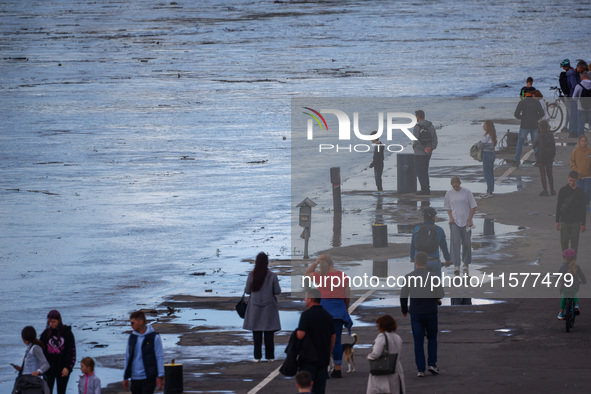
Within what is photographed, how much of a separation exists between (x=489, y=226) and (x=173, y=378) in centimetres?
1239

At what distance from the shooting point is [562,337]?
16.7m

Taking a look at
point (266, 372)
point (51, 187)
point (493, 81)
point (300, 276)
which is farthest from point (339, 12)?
point (266, 372)

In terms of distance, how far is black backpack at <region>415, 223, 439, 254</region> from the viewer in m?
18.0

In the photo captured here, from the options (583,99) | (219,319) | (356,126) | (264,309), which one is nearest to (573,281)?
(264,309)

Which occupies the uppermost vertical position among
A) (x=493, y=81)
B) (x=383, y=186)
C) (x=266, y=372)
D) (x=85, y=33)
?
(x=85, y=33)

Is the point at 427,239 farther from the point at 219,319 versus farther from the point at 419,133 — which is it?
the point at 419,133

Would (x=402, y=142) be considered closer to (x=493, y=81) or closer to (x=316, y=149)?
(x=316, y=149)

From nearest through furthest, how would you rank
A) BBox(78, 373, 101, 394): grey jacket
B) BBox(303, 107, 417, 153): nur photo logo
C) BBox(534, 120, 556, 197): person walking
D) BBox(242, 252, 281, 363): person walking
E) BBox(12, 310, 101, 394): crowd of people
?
BBox(78, 373, 101, 394): grey jacket → BBox(12, 310, 101, 394): crowd of people → BBox(242, 252, 281, 363): person walking → BBox(534, 120, 556, 197): person walking → BBox(303, 107, 417, 153): nur photo logo

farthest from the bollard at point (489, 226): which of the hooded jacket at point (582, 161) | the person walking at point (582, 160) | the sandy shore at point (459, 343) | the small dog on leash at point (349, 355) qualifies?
the small dog on leash at point (349, 355)

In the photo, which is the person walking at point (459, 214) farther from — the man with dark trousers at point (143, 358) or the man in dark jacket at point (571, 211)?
the man with dark trousers at point (143, 358)

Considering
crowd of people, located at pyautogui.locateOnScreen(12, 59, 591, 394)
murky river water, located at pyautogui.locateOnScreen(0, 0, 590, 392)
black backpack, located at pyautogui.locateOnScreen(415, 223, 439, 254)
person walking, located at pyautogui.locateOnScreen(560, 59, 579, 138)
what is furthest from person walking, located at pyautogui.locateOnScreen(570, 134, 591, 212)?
person walking, located at pyautogui.locateOnScreen(560, 59, 579, 138)

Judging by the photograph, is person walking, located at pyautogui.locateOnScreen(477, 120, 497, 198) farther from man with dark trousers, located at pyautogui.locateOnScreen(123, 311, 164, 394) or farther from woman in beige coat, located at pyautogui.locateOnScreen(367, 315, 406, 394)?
man with dark trousers, located at pyautogui.locateOnScreen(123, 311, 164, 394)

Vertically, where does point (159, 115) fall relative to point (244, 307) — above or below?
above

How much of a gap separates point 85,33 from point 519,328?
79.5 metres
